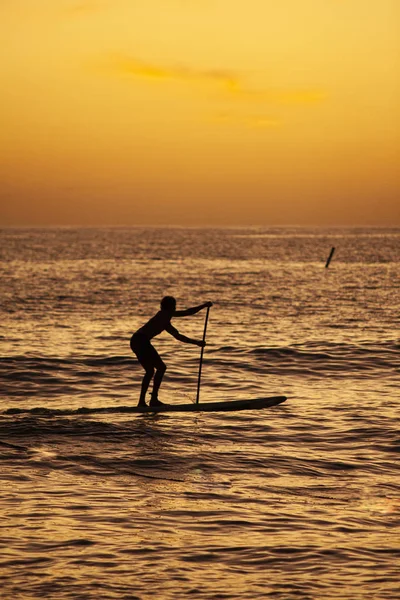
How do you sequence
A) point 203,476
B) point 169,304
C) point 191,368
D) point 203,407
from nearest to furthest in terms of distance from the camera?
point 203,476 → point 169,304 → point 203,407 → point 191,368

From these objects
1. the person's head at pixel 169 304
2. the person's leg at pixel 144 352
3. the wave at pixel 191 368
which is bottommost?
the wave at pixel 191 368

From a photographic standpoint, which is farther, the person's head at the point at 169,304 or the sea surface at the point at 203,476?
the person's head at the point at 169,304

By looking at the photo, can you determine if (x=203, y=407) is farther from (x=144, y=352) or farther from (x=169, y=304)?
(x=169, y=304)

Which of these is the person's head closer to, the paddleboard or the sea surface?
the paddleboard

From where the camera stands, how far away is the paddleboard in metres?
16.3

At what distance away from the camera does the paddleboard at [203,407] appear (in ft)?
53.5

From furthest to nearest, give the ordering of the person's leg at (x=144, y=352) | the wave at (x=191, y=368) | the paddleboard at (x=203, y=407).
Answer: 1. the wave at (x=191, y=368)
2. the person's leg at (x=144, y=352)
3. the paddleboard at (x=203, y=407)

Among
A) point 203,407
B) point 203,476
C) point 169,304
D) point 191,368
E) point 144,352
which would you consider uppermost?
point 169,304

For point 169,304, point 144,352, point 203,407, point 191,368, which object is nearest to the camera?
point 169,304

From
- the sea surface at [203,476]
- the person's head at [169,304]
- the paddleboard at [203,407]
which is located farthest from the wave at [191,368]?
the person's head at [169,304]

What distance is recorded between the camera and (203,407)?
1667 centimetres

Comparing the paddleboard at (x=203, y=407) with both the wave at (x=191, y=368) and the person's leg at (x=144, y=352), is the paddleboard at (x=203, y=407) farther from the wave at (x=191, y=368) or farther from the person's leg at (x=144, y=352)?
the wave at (x=191, y=368)

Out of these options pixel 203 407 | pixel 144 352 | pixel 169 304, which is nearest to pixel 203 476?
pixel 203 407

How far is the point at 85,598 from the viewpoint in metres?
7.87
